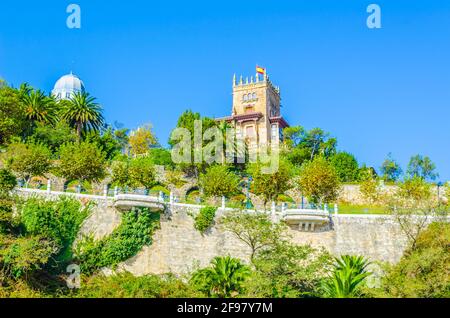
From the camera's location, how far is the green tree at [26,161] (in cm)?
4612

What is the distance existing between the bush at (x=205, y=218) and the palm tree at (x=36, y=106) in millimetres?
25839

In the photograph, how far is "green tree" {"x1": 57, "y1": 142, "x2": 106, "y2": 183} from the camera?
156 ft

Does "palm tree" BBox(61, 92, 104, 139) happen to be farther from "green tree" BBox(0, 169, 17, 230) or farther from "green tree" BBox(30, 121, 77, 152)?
"green tree" BBox(0, 169, 17, 230)

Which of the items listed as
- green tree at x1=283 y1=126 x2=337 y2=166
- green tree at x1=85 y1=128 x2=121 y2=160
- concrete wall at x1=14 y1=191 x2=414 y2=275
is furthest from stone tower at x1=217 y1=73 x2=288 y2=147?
concrete wall at x1=14 y1=191 x2=414 y2=275

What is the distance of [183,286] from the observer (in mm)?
34156

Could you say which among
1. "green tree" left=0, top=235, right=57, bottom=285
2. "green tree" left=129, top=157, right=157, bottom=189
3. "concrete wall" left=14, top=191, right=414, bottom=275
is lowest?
"green tree" left=0, top=235, right=57, bottom=285

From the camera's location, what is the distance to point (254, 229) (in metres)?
38.1

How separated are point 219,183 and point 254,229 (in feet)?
35.9

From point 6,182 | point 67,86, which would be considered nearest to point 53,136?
point 6,182

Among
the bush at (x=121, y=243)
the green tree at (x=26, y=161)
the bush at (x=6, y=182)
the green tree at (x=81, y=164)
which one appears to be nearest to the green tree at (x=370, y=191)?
the bush at (x=121, y=243)

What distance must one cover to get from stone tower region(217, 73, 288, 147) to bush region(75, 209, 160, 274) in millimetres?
35794
